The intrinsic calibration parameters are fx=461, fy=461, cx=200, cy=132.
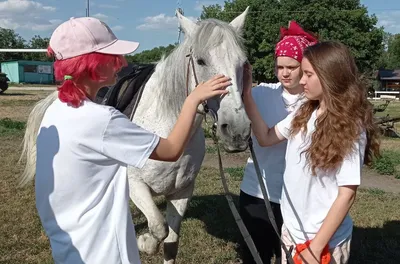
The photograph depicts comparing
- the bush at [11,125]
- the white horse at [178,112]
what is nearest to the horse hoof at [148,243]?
the white horse at [178,112]

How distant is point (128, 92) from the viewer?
363 cm

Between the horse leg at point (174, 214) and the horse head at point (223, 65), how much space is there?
38.9 inches

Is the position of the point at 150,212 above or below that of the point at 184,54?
below

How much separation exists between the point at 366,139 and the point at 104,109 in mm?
1192

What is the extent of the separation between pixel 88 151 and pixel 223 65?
44.9 inches

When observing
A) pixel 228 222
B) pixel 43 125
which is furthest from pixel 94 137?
pixel 228 222

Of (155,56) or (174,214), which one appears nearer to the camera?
(174,214)

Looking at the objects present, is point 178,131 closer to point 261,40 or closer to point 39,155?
point 39,155

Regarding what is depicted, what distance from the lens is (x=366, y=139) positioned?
211cm

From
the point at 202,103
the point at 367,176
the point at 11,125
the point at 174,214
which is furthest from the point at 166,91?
the point at 11,125

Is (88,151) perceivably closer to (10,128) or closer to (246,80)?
(246,80)

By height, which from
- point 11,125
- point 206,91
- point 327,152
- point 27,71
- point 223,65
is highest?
point 223,65

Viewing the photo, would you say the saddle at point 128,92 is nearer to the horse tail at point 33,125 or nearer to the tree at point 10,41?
the horse tail at point 33,125

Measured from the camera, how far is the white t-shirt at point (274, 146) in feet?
9.65
